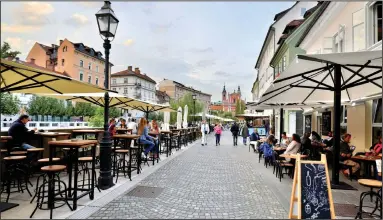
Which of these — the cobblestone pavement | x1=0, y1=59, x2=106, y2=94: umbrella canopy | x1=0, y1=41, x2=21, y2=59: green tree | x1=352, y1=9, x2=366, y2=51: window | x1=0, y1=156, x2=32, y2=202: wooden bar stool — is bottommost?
the cobblestone pavement

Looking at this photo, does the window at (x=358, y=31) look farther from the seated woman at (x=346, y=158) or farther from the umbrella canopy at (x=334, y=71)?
the seated woman at (x=346, y=158)

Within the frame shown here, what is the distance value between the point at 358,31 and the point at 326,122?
6.00 metres

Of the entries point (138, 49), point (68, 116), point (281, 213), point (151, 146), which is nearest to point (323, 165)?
point (281, 213)

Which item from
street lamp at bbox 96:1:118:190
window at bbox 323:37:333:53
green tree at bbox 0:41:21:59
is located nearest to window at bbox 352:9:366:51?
window at bbox 323:37:333:53

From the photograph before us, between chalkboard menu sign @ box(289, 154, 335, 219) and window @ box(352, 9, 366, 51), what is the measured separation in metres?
7.24

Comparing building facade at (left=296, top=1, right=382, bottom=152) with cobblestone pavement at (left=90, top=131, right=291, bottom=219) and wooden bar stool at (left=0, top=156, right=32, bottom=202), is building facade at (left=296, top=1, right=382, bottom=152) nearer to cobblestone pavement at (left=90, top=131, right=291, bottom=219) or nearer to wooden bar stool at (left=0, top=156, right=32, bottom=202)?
cobblestone pavement at (left=90, top=131, right=291, bottom=219)

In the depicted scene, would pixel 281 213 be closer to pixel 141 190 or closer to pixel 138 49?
pixel 141 190

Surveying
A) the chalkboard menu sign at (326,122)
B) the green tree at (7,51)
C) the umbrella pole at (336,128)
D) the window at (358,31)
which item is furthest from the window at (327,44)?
the green tree at (7,51)

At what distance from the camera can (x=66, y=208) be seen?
5.34 meters

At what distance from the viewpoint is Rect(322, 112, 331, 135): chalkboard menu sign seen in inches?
563

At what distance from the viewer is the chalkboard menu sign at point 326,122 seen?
14.3 m

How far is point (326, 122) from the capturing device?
1485 cm

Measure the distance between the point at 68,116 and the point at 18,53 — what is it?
17290mm

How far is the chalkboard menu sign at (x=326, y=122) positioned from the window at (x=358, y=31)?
15.8 ft
